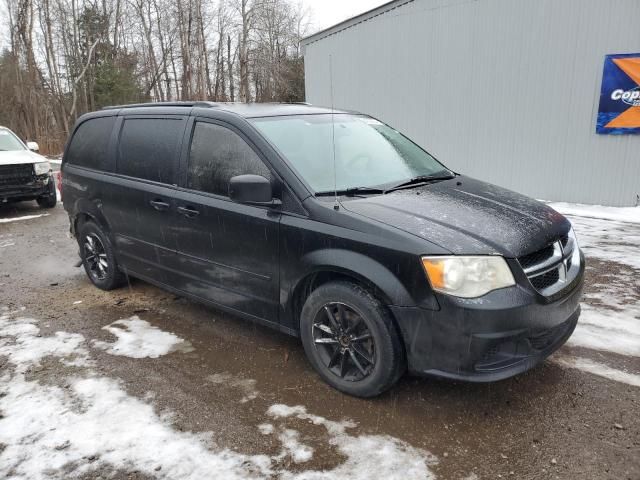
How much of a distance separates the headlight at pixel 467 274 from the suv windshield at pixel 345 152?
3.16ft

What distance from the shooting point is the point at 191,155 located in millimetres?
3953

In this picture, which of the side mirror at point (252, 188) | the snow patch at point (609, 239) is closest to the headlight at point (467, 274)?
the side mirror at point (252, 188)

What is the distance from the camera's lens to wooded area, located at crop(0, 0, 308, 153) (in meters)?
30.2

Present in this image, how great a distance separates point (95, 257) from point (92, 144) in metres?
1.18

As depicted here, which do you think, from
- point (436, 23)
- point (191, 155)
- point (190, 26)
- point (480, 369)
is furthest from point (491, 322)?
point (190, 26)

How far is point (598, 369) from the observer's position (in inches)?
137

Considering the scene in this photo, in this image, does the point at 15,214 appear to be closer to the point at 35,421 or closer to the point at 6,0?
the point at 35,421

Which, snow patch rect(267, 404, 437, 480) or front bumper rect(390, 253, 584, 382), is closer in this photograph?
snow patch rect(267, 404, 437, 480)

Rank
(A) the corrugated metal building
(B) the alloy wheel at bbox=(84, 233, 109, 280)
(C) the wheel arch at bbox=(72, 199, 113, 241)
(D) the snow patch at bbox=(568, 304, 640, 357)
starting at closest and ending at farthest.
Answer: (D) the snow patch at bbox=(568, 304, 640, 357), (C) the wheel arch at bbox=(72, 199, 113, 241), (B) the alloy wheel at bbox=(84, 233, 109, 280), (A) the corrugated metal building

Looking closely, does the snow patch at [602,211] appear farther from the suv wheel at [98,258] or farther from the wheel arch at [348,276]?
the suv wheel at [98,258]

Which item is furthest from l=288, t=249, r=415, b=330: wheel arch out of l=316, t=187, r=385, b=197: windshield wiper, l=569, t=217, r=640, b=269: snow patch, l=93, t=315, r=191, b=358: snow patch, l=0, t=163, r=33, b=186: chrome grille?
l=0, t=163, r=33, b=186: chrome grille

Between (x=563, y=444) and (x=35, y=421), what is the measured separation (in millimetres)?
3028

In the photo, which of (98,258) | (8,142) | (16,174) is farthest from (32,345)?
(8,142)

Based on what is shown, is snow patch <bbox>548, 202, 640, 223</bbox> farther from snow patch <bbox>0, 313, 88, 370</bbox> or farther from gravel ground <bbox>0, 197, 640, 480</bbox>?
snow patch <bbox>0, 313, 88, 370</bbox>
